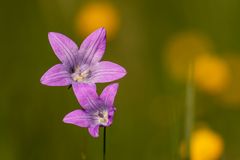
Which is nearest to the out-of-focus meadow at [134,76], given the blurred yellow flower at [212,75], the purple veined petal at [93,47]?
the blurred yellow flower at [212,75]

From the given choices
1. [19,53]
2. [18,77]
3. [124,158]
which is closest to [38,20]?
[19,53]

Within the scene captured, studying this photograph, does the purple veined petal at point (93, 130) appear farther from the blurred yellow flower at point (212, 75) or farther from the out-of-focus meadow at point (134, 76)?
the blurred yellow flower at point (212, 75)

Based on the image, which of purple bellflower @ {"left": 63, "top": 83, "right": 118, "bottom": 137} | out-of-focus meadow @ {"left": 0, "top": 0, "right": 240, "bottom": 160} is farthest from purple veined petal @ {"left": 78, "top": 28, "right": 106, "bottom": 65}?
out-of-focus meadow @ {"left": 0, "top": 0, "right": 240, "bottom": 160}

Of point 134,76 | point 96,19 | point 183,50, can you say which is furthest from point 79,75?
point 183,50

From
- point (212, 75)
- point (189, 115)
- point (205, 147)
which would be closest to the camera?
point (189, 115)

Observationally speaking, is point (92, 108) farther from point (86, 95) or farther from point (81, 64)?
point (81, 64)

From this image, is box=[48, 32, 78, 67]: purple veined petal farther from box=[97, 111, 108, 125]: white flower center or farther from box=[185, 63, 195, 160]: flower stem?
box=[185, 63, 195, 160]: flower stem
